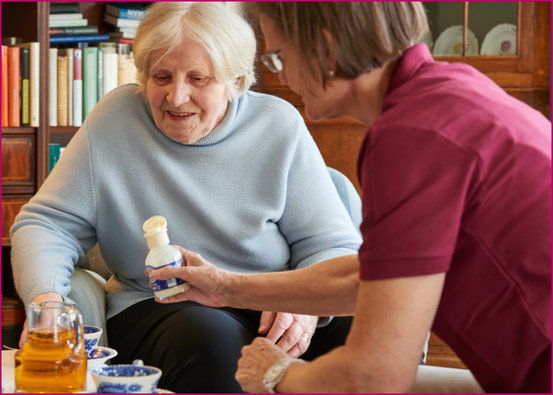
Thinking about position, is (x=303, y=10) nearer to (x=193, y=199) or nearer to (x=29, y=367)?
(x=29, y=367)

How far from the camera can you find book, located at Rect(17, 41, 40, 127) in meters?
3.09

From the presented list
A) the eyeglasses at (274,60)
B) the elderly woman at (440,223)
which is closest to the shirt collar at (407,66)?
the elderly woman at (440,223)

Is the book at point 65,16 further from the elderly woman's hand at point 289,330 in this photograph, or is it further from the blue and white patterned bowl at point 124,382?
the blue and white patterned bowl at point 124,382

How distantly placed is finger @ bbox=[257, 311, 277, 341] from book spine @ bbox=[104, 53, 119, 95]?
70.0 inches

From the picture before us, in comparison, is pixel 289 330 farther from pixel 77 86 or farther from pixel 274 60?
pixel 77 86

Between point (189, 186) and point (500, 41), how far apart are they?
179 centimetres

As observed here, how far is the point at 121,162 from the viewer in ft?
Answer: 6.28

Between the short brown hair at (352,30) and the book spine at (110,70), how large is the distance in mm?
2253

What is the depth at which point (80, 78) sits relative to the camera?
3232mm

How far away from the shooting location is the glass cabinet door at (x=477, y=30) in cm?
318

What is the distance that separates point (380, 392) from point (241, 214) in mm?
962

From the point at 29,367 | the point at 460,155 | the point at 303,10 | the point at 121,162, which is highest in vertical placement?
the point at 303,10

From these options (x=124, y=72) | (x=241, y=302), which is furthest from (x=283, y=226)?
(x=124, y=72)

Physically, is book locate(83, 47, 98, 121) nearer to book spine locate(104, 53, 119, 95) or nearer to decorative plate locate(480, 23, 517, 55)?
book spine locate(104, 53, 119, 95)
